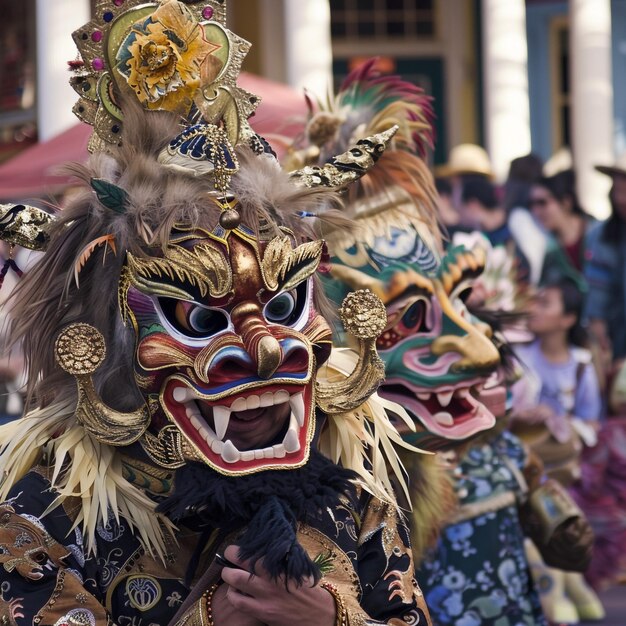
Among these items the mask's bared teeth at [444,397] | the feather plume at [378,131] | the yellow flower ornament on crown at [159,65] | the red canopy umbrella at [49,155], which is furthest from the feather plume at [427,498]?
the red canopy umbrella at [49,155]

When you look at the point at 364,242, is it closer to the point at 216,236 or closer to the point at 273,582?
the point at 216,236

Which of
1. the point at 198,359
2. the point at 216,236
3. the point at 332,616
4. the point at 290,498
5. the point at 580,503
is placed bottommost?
the point at 580,503

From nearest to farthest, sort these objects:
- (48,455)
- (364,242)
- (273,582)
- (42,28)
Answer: (273,582)
(48,455)
(364,242)
(42,28)

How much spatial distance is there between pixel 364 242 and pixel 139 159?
137cm

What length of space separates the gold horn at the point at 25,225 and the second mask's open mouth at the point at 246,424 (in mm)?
390

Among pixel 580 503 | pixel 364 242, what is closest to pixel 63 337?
pixel 364 242

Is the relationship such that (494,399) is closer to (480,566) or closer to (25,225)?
(480,566)

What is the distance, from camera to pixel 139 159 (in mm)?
2836

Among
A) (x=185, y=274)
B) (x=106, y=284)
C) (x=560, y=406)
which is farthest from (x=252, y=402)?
(x=560, y=406)

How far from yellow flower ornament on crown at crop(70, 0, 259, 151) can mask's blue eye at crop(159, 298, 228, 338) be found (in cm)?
38

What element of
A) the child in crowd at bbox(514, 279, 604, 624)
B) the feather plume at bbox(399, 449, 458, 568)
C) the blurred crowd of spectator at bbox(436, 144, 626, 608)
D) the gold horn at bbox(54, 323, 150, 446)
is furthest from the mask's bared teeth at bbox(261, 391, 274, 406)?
the blurred crowd of spectator at bbox(436, 144, 626, 608)

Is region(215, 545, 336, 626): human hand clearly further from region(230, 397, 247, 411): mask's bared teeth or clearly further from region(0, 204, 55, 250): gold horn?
region(0, 204, 55, 250): gold horn

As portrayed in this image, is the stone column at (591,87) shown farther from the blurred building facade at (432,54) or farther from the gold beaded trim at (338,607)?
the gold beaded trim at (338,607)

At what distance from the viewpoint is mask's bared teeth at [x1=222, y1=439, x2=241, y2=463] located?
269 centimetres
